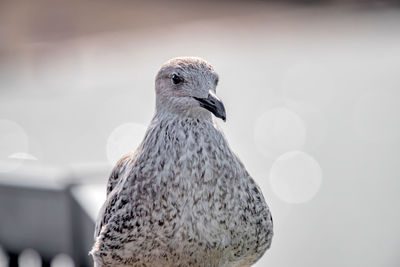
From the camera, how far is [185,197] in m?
3.08

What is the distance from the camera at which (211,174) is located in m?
3.15

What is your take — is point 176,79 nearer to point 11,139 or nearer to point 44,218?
point 44,218

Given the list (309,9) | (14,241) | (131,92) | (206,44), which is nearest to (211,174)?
(14,241)

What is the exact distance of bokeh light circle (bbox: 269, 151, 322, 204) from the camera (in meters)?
10.6

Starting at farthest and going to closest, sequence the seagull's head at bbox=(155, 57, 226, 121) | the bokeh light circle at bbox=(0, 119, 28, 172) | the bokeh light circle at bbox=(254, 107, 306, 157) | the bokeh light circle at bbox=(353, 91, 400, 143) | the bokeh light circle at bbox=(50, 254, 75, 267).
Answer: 1. the bokeh light circle at bbox=(254, 107, 306, 157)
2. the bokeh light circle at bbox=(353, 91, 400, 143)
3. the bokeh light circle at bbox=(0, 119, 28, 172)
4. the bokeh light circle at bbox=(50, 254, 75, 267)
5. the seagull's head at bbox=(155, 57, 226, 121)

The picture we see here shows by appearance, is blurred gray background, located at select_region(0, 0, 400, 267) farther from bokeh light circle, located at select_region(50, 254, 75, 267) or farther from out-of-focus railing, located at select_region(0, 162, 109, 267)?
bokeh light circle, located at select_region(50, 254, 75, 267)

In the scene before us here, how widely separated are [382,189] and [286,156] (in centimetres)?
244

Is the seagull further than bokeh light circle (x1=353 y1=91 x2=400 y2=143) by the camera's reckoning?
No

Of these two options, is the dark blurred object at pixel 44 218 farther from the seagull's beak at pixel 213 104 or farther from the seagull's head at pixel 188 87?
the seagull's beak at pixel 213 104

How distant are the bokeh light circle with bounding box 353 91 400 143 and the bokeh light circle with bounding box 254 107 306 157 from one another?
0.89 metres

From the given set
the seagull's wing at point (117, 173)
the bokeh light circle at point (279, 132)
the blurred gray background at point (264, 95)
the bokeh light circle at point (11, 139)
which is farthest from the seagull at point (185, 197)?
the bokeh light circle at point (279, 132)

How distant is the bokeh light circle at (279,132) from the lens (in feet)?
41.0

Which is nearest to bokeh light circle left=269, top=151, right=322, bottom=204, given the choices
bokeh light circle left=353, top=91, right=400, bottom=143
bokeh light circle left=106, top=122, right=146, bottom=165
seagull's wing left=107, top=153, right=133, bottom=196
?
bokeh light circle left=353, top=91, right=400, bottom=143

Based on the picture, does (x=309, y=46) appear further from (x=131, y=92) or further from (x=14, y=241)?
(x=14, y=241)
